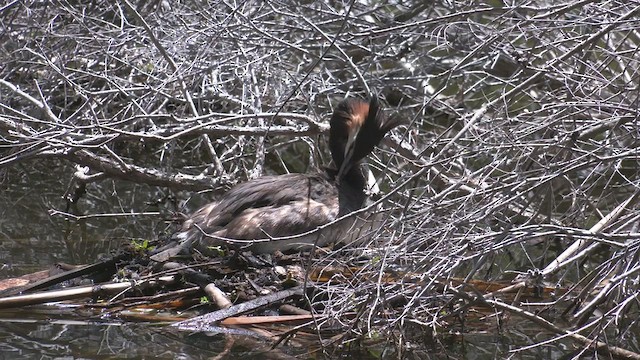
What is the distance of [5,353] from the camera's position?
5.38 m

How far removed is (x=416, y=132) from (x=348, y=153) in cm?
55

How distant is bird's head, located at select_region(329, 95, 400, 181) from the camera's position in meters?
7.61

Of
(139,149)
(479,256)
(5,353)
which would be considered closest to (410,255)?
(479,256)

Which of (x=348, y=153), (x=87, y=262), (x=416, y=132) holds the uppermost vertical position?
(x=416, y=132)

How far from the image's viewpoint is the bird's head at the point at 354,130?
300 inches

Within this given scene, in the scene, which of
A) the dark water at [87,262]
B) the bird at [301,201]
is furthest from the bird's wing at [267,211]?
the dark water at [87,262]

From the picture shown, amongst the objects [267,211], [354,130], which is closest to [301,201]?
[267,211]

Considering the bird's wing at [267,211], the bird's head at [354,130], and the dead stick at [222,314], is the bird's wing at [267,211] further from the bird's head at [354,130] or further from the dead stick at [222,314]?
the dead stick at [222,314]

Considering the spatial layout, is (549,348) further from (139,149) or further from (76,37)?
(139,149)

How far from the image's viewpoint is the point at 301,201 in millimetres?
7395

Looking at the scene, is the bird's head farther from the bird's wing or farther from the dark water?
the dark water

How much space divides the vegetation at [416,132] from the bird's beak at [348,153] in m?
0.25

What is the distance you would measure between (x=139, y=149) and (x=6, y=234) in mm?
2403

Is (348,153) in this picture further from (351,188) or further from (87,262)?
(87,262)
